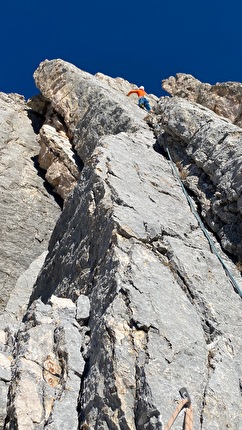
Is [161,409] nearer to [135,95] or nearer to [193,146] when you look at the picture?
[193,146]

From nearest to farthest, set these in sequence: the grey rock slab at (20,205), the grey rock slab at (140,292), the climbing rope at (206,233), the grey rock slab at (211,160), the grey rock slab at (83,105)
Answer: the grey rock slab at (140,292) < the climbing rope at (206,233) < the grey rock slab at (211,160) < the grey rock slab at (20,205) < the grey rock slab at (83,105)

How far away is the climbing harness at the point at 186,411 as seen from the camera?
22.9 feet

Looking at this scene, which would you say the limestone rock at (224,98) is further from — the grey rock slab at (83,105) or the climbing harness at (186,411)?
the climbing harness at (186,411)

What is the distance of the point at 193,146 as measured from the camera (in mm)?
15938

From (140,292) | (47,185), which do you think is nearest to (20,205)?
(47,185)

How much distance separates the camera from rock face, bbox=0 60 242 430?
776cm

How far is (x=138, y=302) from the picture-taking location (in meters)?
9.02

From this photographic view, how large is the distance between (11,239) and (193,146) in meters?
9.06

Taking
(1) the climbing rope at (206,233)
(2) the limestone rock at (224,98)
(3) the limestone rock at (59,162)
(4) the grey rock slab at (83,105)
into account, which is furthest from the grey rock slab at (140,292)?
(2) the limestone rock at (224,98)

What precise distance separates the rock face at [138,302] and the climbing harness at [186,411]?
9 cm

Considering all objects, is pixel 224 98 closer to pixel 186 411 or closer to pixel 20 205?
pixel 20 205

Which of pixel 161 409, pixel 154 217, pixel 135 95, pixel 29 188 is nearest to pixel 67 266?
pixel 154 217

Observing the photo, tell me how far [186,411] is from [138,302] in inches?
91.0

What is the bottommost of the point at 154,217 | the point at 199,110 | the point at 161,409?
the point at 161,409
